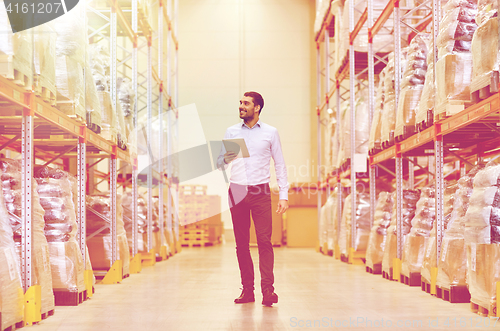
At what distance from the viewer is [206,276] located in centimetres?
783

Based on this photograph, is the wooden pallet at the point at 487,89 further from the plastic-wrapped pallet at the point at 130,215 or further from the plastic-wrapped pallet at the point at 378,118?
the plastic-wrapped pallet at the point at 130,215

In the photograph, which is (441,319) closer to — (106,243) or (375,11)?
(106,243)

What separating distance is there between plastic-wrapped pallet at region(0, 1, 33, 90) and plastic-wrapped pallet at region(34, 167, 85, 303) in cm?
146

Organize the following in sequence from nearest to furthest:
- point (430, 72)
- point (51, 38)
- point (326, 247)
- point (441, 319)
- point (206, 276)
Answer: point (441, 319) → point (51, 38) → point (430, 72) → point (206, 276) → point (326, 247)

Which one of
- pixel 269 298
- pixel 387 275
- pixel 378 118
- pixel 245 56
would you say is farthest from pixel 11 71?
pixel 245 56

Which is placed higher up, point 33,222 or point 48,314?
point 33,222

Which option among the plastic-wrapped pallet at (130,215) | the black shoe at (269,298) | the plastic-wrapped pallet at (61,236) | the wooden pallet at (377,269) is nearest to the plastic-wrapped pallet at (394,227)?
the wooden pallet at (377,269)

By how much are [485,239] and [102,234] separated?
497 cm

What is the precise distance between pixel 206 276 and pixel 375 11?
19.2 feet

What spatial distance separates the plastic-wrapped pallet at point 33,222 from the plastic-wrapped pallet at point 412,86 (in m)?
4.44

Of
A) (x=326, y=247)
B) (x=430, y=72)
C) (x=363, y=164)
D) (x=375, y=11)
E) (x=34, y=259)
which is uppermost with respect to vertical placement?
(x=375, y=11)

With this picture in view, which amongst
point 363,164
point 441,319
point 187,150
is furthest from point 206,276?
point 187,150

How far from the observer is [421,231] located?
6.57 metres

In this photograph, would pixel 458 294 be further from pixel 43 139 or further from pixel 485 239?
pixel 43 139
